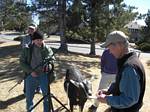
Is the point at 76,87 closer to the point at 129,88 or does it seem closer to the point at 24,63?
the point at 24,63

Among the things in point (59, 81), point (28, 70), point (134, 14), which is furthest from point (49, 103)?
point (134, 14)

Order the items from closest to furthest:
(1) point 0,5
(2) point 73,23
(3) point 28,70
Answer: (3) point 28,70
(2) point 73,23
(1) point 0,5

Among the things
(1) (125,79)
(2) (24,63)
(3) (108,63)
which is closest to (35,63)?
(2) (24,63)

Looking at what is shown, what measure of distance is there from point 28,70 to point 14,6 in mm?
17214

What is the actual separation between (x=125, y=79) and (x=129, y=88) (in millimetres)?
101

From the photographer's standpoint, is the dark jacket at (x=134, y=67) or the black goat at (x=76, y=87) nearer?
the dark jacket at (x=134, y=67)

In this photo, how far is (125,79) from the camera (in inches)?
158

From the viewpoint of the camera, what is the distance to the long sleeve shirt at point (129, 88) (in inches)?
157

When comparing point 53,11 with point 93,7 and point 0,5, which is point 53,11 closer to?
point 93,7

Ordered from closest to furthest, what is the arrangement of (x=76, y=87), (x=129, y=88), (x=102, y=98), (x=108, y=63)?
(x=129, y=88) → (x=102, y=98) → (x=76, y=87) → (x=108, y=63)

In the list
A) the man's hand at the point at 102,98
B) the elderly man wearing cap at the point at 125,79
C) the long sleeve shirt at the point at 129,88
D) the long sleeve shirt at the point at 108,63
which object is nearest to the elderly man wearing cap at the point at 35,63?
the long sleeve shirt at the point at 108,63

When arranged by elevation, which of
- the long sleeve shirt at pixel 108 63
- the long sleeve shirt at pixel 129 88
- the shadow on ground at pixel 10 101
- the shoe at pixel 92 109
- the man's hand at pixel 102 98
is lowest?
the shadow on ground at pixel 10 101

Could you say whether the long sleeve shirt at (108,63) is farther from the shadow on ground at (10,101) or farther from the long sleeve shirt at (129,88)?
the long sleeve shirt at (129,88)

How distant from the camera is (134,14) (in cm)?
2462
